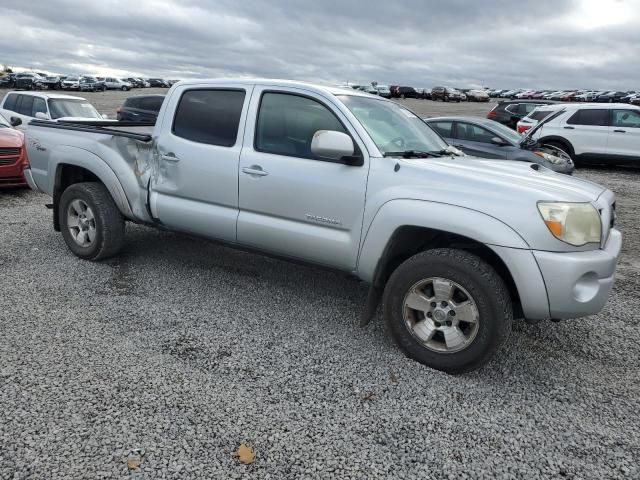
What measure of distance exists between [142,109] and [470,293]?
46.2ft

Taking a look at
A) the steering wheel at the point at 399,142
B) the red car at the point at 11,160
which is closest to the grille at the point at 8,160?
the red car at the point at 11,160

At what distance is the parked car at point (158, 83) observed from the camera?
70.1 meters

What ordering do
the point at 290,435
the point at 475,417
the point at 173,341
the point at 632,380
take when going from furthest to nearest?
the point at 173,341, the point at 632,380, the point at 475,417, the point at 290,435

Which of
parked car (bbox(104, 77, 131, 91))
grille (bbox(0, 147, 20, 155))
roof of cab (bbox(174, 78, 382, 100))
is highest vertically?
parked car (bbox(104, 77, 131, 91))

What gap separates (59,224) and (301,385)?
3.54 metres

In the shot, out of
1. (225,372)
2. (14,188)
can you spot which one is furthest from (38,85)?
(225,372)

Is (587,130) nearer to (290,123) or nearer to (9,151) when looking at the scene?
(290,123)

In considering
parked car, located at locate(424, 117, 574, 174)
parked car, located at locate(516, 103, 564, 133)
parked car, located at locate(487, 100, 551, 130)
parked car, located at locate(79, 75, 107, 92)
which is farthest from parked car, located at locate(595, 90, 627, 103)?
parked car, located at locate(79, 75, 107, 92)

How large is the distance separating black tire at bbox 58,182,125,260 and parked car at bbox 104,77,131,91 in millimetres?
57560

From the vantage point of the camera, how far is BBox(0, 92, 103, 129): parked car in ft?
37.0

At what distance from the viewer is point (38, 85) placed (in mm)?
47438

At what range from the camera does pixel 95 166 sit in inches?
186

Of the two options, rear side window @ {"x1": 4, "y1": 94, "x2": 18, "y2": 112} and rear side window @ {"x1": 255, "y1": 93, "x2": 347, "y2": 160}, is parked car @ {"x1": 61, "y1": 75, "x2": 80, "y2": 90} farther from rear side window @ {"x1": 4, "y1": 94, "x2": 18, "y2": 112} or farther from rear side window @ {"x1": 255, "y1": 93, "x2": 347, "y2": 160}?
rear side window @ {"x1": 255, "y1": 93, "x2": 347, "y2": 160}

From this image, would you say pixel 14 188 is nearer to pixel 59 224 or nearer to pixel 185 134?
pixel 59 224
